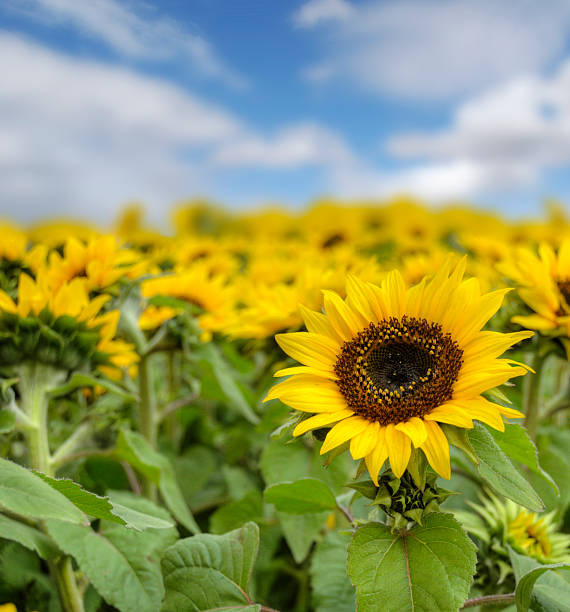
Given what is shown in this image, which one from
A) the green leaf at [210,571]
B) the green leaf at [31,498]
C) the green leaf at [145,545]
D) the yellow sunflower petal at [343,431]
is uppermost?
the yellow sunflower petal at [343,431]

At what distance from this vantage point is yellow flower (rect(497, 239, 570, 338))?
1604 millimetres

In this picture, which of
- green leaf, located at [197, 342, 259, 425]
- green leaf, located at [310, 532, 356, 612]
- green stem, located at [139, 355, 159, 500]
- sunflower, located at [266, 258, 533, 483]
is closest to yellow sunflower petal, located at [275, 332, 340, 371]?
sunflower, located at [266, 258, 533, 483]

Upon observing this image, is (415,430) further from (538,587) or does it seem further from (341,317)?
(538,587)

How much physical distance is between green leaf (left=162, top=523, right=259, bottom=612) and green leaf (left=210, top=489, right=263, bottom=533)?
0.62 metres

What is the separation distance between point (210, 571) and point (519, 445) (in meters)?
0.63

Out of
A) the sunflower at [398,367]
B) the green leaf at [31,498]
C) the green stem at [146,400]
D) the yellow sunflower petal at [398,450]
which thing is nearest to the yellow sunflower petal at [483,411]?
the sunflower at [398,367]

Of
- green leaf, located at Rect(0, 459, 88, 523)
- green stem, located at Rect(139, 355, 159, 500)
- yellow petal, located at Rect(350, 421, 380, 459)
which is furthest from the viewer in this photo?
green stem, located at Rect(139, 355, 159, 500)

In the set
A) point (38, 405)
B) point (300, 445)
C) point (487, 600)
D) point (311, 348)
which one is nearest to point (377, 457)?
point (311, 348)

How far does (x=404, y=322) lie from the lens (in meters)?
1.25

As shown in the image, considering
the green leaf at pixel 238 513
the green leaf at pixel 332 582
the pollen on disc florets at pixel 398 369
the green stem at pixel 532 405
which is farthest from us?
the green leaf at pixel 238 513

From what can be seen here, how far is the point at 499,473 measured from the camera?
1085 mm

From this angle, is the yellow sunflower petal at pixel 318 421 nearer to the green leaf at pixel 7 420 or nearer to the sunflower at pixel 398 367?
the sunflower at pixel 398 367

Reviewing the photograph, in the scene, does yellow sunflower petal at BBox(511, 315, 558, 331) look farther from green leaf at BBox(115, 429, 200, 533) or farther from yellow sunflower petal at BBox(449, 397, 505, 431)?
green leaf at BBox(115, 429, 200, 533)

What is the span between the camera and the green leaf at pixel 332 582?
5.04 ft
